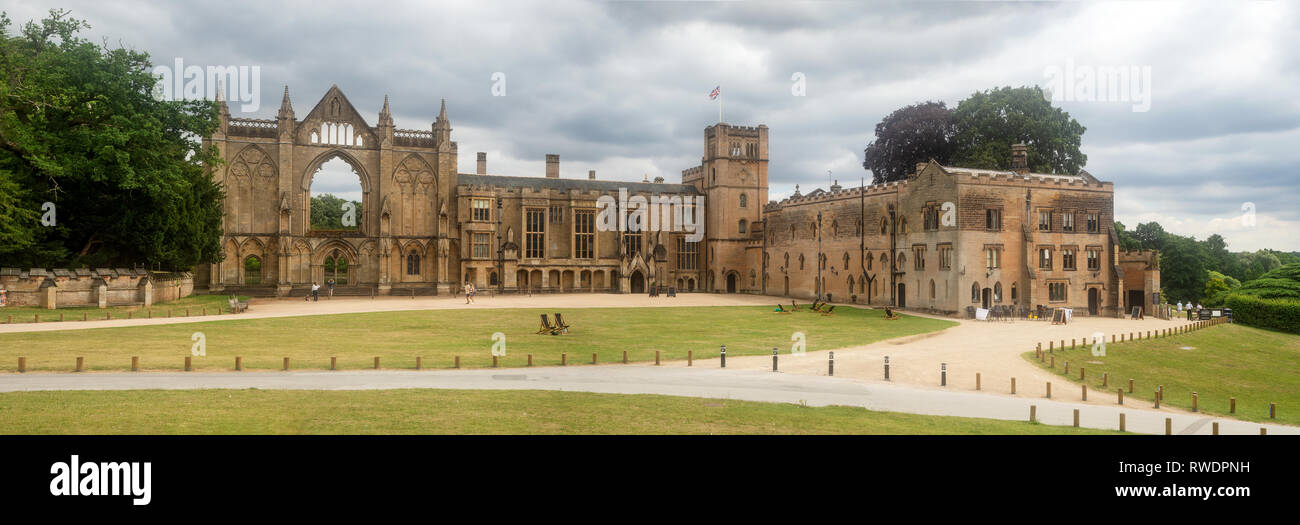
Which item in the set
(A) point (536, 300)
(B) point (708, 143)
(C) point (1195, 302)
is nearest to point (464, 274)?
(A) point (536, 300)

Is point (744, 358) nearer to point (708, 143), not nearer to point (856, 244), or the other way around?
point (856, 244)

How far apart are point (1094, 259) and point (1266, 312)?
12.6 metres

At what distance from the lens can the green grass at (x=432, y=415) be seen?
12.7 meters

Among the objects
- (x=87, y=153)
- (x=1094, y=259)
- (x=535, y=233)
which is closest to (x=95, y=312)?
(x=87, y=153)

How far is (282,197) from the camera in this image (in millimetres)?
62250

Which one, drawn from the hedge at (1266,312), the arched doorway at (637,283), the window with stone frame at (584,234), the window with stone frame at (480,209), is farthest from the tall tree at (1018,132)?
the window with stone frame at (480,209)

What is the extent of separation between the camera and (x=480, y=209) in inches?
2731

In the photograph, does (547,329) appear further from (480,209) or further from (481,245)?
(480,209)

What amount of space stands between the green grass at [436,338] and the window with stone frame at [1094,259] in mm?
15514

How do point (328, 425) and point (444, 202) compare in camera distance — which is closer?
point (328, 425)

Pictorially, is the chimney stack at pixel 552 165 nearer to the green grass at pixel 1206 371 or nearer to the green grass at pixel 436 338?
the green grass at pixel 436 338

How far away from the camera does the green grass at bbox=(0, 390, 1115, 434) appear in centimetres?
1272

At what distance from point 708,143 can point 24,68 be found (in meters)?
56.0

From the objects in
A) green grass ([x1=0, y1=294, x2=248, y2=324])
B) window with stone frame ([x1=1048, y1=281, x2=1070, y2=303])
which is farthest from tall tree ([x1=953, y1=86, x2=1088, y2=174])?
green grass ([x1=0, y1=294, x2=248, y2=324])
